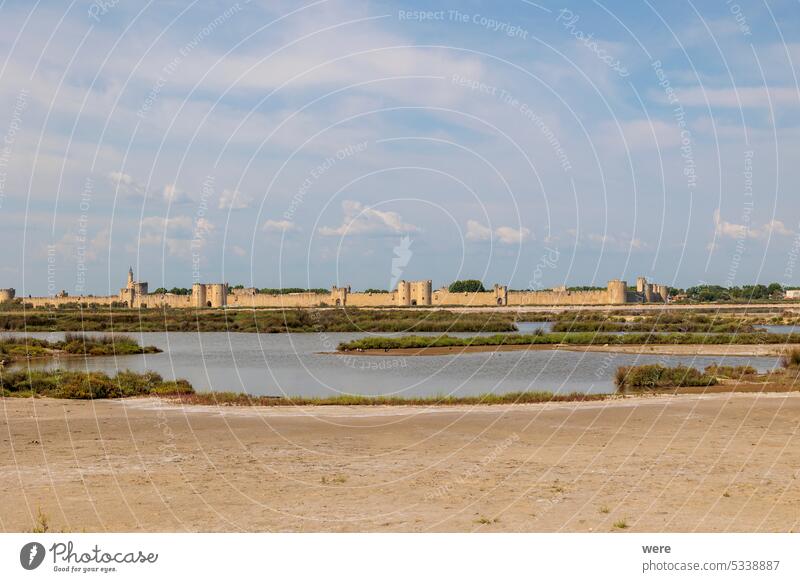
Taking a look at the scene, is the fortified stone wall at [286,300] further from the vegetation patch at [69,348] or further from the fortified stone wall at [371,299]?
the vegetation patch at [69,348]

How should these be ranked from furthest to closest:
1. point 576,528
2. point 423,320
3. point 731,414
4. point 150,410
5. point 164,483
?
1. point 423,320
2. point 150,410
3. point 731,414
4. point 164,483
5. point 576,528

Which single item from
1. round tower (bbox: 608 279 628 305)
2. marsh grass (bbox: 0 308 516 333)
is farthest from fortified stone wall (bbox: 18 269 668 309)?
marsh grass (bbox: 0 308 516 333)

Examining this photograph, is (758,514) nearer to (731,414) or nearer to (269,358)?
(731,414)

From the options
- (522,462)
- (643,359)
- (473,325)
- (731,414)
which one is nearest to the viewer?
(522,462)

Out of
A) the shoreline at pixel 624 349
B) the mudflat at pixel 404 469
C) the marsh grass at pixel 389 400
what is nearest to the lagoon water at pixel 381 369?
the shoreline at pixel 624 349

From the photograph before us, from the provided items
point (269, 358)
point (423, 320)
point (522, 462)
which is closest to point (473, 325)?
point (423, 320)

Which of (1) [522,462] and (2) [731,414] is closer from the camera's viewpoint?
(1) [522,462]
